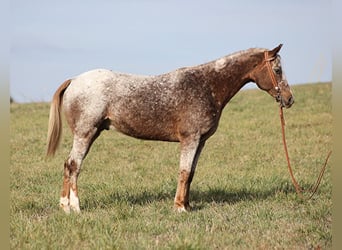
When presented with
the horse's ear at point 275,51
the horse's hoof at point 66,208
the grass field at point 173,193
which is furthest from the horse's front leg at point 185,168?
the horse's ear at point 275,51

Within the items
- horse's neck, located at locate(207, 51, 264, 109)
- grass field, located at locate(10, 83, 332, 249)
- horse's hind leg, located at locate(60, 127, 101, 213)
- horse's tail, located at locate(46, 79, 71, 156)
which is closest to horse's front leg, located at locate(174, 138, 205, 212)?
grass field, located at locate(10, 83, 332, 249)

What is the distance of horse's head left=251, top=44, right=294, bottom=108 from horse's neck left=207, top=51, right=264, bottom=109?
0.15m

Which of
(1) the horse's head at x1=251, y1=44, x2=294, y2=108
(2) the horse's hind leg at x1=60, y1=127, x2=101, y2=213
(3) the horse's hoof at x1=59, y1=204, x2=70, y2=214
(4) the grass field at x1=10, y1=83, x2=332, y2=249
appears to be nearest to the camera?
(4) the grass field at x1=10, y1=83, x2=332, y2=249

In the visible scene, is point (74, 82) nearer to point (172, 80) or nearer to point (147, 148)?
point (172, 80)

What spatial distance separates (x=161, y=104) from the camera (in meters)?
6.45

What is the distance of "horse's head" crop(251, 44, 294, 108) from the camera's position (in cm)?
655

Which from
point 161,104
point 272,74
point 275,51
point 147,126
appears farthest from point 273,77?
point 147,126

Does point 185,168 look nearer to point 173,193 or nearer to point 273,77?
point 173,193

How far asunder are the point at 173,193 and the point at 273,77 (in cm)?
265

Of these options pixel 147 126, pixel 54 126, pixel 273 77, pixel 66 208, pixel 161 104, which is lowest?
pixel 66 208

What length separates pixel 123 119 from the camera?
646cm

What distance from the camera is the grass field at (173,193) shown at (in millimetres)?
5191

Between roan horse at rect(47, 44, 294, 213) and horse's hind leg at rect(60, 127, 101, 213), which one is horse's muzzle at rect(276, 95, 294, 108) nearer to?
roan horse at rect(47, 44, 294, 213)

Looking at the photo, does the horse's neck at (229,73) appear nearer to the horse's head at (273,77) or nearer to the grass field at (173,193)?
the horse's head at (273,77)
